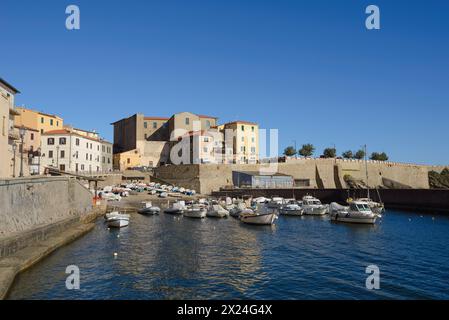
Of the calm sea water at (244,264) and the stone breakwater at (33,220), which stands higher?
the stone breakwater at (33,220)

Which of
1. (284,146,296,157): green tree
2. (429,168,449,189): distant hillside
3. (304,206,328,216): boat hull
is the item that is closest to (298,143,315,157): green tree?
(284,146,296,157): green tree

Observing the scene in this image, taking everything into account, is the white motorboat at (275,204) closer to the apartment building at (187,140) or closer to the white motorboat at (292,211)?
the white motorboat at (292,211)

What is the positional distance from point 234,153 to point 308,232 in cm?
5865

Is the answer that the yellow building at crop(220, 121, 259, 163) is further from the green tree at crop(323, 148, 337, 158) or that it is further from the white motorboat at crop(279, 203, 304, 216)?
the white motorboat at crop(279, 203, 304, 216)

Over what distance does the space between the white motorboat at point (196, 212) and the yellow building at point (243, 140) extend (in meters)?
44.1

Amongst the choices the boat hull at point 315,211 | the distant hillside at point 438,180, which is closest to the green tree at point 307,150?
the distant hillside at point 438,180

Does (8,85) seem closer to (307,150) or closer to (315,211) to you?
(315,211)

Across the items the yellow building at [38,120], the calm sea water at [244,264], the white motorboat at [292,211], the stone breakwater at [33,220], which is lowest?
the calm sea water at [244,264]

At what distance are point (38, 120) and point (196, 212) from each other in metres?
48.8

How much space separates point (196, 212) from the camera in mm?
45344

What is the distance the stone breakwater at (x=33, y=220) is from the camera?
18.1 meters

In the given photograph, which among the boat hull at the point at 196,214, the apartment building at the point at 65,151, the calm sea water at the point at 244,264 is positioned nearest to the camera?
the calm sea water at the point at 244,264
